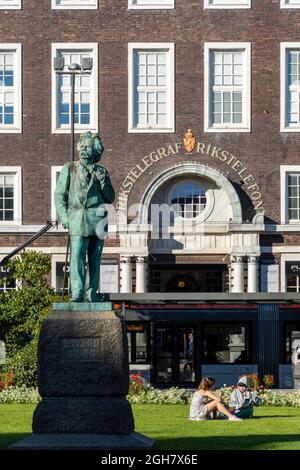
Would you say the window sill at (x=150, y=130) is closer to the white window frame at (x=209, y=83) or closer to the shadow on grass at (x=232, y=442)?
the white window frame at (x=209, y=83)

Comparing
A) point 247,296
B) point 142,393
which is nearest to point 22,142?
point 247,296

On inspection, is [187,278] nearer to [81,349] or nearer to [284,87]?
[284,87]

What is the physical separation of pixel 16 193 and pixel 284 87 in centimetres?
1145

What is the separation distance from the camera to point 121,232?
6238cm

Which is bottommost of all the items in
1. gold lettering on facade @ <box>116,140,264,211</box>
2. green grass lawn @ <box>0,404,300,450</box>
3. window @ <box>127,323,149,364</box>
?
green grass lawn @ <box>0,404,300,450</box>

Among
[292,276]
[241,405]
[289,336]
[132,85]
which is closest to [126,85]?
[132,85]

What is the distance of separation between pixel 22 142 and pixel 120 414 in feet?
135

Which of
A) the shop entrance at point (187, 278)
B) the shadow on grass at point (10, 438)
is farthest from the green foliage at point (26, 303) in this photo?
the shadow on grass at point (10, 438)

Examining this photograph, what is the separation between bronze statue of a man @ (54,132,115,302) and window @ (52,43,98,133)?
39.0 m

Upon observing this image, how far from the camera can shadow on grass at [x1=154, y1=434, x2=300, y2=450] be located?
25.7 metres

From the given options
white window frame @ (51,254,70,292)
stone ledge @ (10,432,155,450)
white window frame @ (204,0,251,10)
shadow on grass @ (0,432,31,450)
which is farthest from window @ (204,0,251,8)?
stone ledge @ (10,432,155,450)

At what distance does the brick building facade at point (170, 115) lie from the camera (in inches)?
2482

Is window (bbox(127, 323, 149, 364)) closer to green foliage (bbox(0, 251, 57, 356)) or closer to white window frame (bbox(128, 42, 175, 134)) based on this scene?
green foliage (bbox(0, 251, 57, 356))
